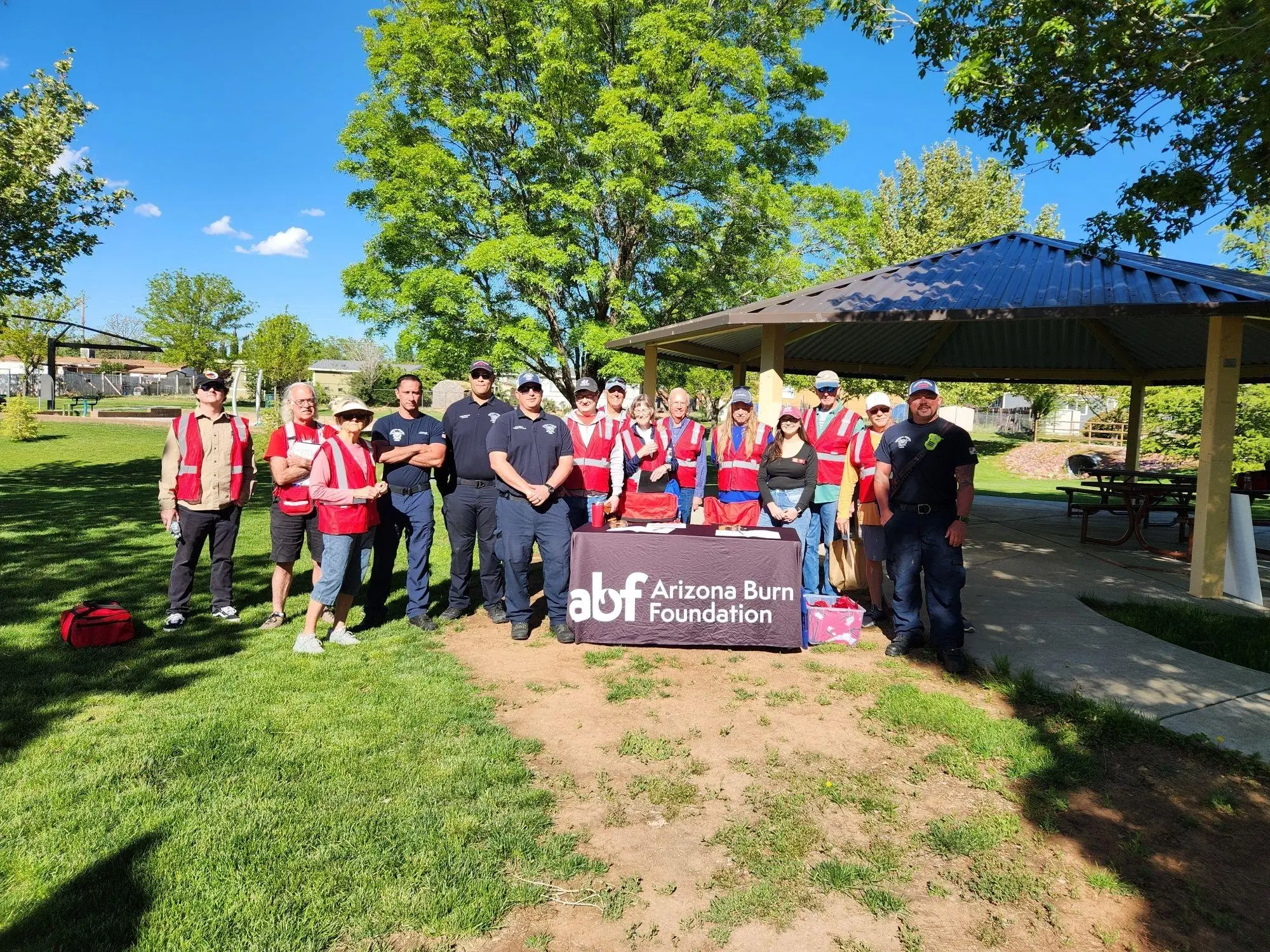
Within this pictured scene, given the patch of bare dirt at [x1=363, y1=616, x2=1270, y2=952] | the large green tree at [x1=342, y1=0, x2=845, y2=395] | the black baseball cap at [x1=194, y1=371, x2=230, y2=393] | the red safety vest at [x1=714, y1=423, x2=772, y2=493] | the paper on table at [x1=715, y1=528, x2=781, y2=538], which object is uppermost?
the large green tree at [x1=342, y1=0, x2=845, y2=395]

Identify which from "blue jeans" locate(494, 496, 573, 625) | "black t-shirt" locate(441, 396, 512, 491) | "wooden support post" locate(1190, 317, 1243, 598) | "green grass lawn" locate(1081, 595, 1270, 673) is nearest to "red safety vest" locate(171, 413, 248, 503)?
"black t-shirt" locate(441, 396, 512, 491)

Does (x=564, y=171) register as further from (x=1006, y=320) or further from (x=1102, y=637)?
(x=1102, y=637)

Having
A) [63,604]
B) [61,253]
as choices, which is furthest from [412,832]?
[61,253]

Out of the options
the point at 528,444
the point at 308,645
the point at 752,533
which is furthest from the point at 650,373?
the point at 308,645

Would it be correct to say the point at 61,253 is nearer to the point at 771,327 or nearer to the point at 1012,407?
the point at 771,327

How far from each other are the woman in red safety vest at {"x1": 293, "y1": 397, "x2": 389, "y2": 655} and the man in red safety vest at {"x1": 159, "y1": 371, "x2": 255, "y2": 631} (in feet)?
3.27

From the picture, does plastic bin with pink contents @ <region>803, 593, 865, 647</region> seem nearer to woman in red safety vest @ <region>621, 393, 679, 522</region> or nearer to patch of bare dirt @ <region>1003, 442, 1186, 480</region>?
woman in red safety vest @ <region>621, 393, 679, 522</region>

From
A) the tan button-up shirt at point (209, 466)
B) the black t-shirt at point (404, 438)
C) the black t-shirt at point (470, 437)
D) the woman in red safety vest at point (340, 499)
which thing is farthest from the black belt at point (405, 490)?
the tan button-up shirt at point (209, 466)

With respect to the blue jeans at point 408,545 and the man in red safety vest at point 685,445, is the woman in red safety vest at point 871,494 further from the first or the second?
the blue jeans at point 408,545

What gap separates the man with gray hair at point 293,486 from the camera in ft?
18.3

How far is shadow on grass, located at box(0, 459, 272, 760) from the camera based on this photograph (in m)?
4.35

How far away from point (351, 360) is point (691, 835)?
92.6 metres

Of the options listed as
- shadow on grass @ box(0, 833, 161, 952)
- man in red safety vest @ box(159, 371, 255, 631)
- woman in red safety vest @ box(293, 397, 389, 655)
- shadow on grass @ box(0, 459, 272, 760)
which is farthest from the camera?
man in red safety vest @ box(159, 371, 255, 631)

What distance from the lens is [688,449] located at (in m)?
7.21
